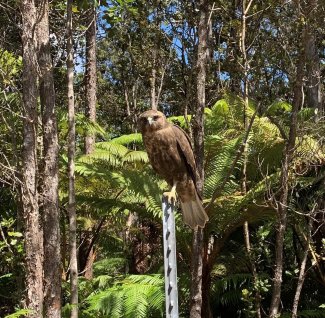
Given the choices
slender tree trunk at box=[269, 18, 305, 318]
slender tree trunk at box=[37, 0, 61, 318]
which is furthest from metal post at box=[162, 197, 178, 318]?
slender tree trunk at box=[37, 0, 61, 318]

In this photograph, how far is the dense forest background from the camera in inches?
195

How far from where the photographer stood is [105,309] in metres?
5.62

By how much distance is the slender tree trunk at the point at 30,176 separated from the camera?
16.1ft

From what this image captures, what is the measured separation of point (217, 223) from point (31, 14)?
118 inches

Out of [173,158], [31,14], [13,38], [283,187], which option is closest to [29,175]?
[31,14]

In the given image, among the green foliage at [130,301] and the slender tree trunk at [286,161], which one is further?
the green foliage at [130,301]

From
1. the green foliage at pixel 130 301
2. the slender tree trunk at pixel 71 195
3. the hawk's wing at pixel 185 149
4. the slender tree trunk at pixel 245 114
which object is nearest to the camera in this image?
the hawk's wing at pixel 185 149

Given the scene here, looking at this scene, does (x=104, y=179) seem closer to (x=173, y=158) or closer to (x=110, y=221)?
(x=110, y=221)

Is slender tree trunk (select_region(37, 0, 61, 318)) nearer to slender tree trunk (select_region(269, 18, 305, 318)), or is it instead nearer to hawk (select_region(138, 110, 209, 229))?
hawk (select_region(138, 110, 209, 229))

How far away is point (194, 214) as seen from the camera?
3.30 meters

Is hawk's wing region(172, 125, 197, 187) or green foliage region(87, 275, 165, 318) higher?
hawk's wing region(172, 125, 197, 187)

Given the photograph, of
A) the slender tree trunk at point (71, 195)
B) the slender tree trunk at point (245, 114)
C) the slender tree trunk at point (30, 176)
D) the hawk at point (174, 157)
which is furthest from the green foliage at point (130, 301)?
the hawk at point (174, 157)

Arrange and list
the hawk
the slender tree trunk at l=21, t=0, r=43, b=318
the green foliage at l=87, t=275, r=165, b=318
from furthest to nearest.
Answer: the green foliage at l=87, t=275, r=165, b=318 < the slender tree trunk at l=21, t=0, r=43, b=318 < the hawk

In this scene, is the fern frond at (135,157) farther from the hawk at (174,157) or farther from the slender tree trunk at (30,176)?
the hawk at (174,157)
